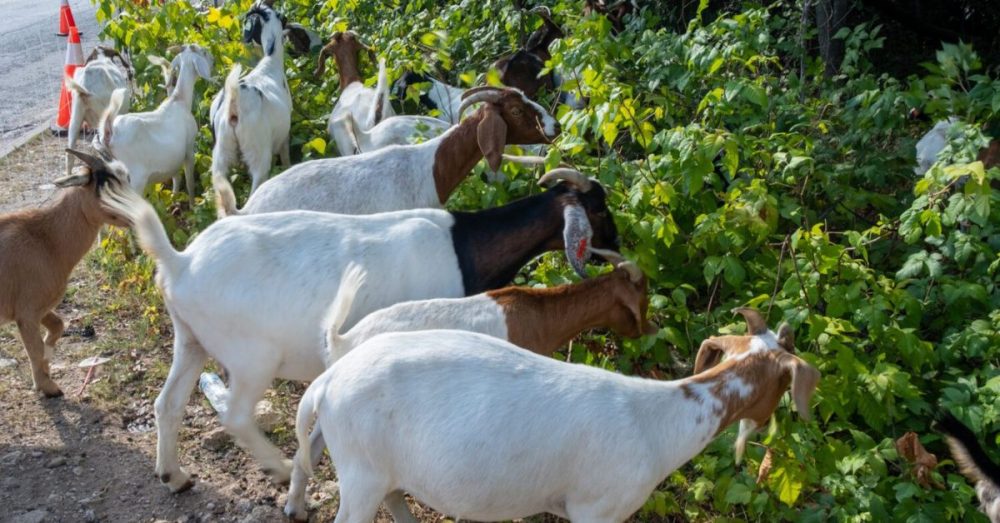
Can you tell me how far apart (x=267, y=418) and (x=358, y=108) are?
2.94 metres

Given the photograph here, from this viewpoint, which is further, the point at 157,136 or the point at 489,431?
the point at 157,136

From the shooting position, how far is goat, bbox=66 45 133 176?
8.02 m

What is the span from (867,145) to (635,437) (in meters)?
3.28

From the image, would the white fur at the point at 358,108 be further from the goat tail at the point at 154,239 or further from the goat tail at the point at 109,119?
the goat tail at the point at 154,239

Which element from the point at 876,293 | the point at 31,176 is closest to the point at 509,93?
the point at 876,293

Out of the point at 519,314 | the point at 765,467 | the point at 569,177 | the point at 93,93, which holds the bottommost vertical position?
the point at 93,93

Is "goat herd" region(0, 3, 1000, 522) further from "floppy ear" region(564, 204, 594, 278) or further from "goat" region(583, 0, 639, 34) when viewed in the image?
"goat" region(583, 0, 639, 34)

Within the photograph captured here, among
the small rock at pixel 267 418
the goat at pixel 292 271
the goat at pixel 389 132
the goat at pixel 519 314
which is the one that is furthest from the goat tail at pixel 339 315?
the goat at pixel 389 132

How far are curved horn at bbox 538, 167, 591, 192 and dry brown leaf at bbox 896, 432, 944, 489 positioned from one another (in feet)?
5.75

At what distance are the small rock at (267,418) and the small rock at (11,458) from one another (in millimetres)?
1067

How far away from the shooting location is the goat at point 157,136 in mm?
6711

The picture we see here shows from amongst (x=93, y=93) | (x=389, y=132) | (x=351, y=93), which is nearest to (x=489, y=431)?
(x=389, y=132)

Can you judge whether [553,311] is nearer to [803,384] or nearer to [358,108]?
[803,384]

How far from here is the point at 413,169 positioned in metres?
5.73
